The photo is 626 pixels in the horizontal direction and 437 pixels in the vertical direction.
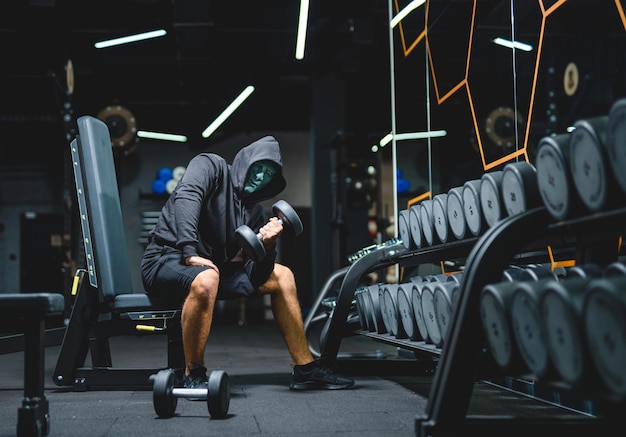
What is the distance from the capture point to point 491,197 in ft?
6.80

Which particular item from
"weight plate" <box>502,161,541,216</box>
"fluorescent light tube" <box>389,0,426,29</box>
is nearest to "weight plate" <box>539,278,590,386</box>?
"weight plate" <box>502,161,541,216</box>

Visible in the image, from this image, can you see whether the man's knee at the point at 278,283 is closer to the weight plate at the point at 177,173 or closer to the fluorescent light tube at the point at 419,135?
the fluorescent light tube at the point at 419,135

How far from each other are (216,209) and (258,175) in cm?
25

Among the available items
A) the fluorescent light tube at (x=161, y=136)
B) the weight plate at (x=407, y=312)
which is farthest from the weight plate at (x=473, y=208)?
the fluorescent light tube at (x=161, y=136)

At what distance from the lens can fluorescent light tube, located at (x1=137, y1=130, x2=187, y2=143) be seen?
10.3 meters

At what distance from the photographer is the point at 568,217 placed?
1.57m

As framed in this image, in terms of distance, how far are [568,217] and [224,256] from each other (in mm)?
1796

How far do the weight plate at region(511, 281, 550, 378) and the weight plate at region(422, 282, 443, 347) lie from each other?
0.81 metres

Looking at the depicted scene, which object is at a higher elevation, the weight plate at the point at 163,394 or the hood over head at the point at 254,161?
the hood over head at the point at 254,161

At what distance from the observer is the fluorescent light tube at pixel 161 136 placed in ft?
33.7

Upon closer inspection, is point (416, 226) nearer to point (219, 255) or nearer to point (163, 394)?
point (219, 255)

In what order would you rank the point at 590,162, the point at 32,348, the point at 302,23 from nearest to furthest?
the point at 590,162 → the point at 32,348 → the point at 302,23

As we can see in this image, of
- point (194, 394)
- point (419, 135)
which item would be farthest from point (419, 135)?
point (194, 394)

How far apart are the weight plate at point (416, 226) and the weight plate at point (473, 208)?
1.58 feet
